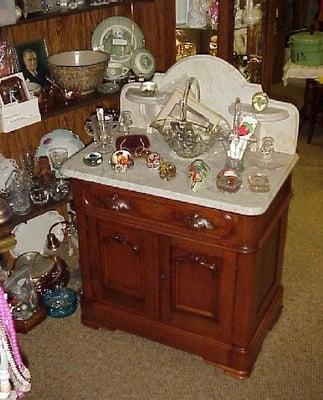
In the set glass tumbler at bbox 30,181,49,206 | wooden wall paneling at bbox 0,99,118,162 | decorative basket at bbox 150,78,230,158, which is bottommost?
glass tumbler at bbox 30,181,49,206

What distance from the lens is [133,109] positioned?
2400 millimetres

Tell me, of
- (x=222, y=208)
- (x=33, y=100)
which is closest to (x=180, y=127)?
(x=222, y=208)

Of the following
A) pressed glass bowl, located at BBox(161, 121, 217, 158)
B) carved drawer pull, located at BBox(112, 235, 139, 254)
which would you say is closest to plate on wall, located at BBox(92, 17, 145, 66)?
pressed glass bowl, located at BBox(161, 121, 217, 158)

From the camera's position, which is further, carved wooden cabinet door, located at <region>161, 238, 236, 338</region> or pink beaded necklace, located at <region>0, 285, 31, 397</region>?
carved wooden cabinet door, located at <region>161, 238, 236, 338</region>

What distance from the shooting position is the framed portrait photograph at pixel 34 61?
2.42 meters

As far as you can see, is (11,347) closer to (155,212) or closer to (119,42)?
(155,212)

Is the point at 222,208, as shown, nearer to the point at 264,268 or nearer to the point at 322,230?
the point at 264,268

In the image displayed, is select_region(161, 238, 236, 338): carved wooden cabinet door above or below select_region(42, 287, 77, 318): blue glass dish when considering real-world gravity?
above

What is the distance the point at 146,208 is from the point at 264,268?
507 mm

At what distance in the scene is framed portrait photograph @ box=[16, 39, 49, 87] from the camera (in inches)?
95.3

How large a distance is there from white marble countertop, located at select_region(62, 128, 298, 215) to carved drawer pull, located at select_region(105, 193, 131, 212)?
64mm

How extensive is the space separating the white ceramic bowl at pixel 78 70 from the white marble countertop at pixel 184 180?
0.93 ft

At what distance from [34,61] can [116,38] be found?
16.0 inches

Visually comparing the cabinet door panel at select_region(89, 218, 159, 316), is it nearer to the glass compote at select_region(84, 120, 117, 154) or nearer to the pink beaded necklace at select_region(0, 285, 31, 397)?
the glass compote at select_region(84, 120, 117, 154)
